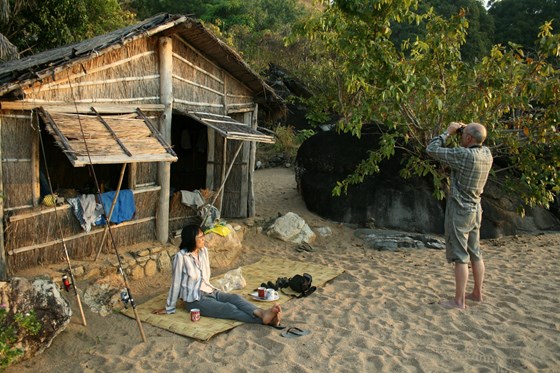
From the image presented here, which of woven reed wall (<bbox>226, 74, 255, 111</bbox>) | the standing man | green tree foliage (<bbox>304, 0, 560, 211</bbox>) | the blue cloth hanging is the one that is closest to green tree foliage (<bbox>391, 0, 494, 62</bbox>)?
green tree foliage (<bbox>304, 0, 560, 211</bbox>)

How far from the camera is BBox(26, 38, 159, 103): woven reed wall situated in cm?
577

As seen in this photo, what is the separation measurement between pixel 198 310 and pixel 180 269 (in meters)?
0.51

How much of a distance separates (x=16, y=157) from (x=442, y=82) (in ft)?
22.1

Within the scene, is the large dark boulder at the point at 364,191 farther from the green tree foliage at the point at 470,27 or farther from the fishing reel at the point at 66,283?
the green tree foliage at the point at 470,27

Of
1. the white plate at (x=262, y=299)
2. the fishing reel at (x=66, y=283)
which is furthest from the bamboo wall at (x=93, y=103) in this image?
the white plate at (x=262, y=299)

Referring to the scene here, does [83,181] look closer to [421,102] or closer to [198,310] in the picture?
[198,310]

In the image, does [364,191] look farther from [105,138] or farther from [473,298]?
[105,138]

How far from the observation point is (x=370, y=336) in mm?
4734

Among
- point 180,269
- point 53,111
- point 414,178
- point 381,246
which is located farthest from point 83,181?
point 414,178

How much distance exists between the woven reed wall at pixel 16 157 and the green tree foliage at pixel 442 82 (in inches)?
179

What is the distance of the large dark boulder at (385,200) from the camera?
30.6 feet

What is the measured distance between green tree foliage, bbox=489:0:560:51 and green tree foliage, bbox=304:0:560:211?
55.6 feet

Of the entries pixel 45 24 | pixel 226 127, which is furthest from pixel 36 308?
pixel 45 24

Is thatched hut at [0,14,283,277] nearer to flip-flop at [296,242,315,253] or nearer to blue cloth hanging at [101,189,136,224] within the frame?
blue cloth hanging at [101,189,136,224]
